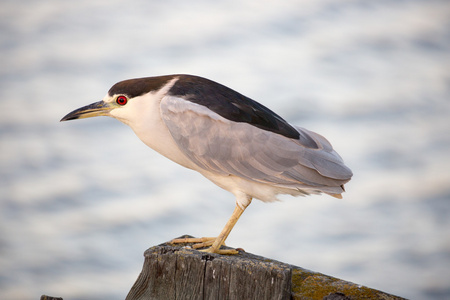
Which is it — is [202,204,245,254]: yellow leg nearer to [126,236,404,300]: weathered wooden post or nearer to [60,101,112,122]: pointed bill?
[126,236,404,300]: weathered wooden post

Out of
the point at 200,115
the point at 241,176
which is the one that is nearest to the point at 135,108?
the point at 200,115

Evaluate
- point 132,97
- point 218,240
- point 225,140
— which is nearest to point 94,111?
point 132,97

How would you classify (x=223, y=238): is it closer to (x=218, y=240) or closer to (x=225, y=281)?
(x=218, y=240)

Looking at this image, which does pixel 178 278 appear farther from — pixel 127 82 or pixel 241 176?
pixel 127 82

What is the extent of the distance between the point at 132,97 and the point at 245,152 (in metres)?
1.15

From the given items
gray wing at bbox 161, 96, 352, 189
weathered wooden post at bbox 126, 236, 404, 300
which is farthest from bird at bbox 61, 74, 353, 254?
weathered wooden post at bbox 126, 236, 404, 300

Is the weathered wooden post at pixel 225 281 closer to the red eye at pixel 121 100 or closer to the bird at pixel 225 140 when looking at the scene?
the bird at pixel 225 140

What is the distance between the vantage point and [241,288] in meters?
3.85

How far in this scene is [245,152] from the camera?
530 centimetres

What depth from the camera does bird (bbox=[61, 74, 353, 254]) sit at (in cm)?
521

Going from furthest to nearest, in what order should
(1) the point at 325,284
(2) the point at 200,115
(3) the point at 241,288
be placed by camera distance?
1. (2) the point at 200,115
2. (1) the point at 325,284
3. (3) the point at 241,288

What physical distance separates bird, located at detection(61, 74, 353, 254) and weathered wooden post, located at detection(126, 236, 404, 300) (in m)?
1.04

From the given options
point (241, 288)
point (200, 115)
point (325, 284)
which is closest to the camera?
point (241, 288)

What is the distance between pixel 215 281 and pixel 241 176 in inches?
57.9
